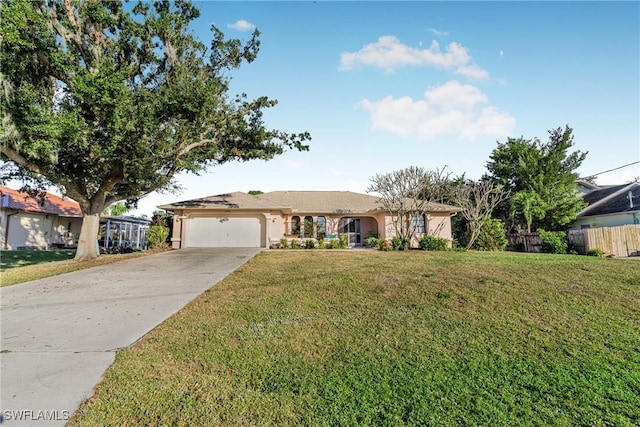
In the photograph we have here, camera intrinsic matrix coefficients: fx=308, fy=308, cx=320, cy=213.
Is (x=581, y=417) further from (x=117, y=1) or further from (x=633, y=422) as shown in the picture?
(x=117, y=1)

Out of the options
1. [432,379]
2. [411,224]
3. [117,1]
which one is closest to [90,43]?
[117,1]

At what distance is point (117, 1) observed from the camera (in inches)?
492

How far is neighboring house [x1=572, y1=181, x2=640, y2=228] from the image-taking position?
20594 millimetres

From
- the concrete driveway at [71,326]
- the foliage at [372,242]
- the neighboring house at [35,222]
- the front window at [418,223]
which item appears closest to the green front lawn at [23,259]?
the neighboring house at [35,222]

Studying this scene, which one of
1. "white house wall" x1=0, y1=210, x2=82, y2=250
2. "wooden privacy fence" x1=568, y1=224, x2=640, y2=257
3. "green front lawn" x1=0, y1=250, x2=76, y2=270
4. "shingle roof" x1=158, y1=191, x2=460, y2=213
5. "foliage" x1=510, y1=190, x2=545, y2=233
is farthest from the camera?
"foliage" x1=510, y1=190, x2=545, y2=233

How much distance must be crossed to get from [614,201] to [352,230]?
65.2ft

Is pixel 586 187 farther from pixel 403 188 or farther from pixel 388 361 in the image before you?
pixel 388 361

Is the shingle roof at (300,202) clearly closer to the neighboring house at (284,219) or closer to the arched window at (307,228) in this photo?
the neighboring house at (284,219)

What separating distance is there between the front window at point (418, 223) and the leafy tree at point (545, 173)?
8.04 m

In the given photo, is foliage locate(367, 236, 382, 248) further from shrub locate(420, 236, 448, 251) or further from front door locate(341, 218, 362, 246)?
shrub locate(420, 236, 448, 251)

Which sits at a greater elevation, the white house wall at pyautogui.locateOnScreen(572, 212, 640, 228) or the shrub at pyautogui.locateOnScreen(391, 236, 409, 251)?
the white house wall at pyautogui.locateOnScreen(572, 212, 640, 228)

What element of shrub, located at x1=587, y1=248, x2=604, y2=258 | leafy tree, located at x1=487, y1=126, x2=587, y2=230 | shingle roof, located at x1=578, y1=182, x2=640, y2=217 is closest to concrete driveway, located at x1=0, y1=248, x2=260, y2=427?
shrub, located at x1=587, y1=248, x2=604, y2=258

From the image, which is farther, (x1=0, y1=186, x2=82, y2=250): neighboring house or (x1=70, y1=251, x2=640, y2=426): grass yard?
(x1=0, y1=186, x2=82, y2=250): neighboring house

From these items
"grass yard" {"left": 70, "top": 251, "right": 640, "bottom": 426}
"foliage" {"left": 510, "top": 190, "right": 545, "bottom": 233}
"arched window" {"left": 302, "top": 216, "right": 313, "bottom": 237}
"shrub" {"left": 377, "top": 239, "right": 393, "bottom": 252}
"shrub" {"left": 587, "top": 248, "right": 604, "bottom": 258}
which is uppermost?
"foliage" {"left": 510, "top": 190, "right": 545, "bottom": 233}
